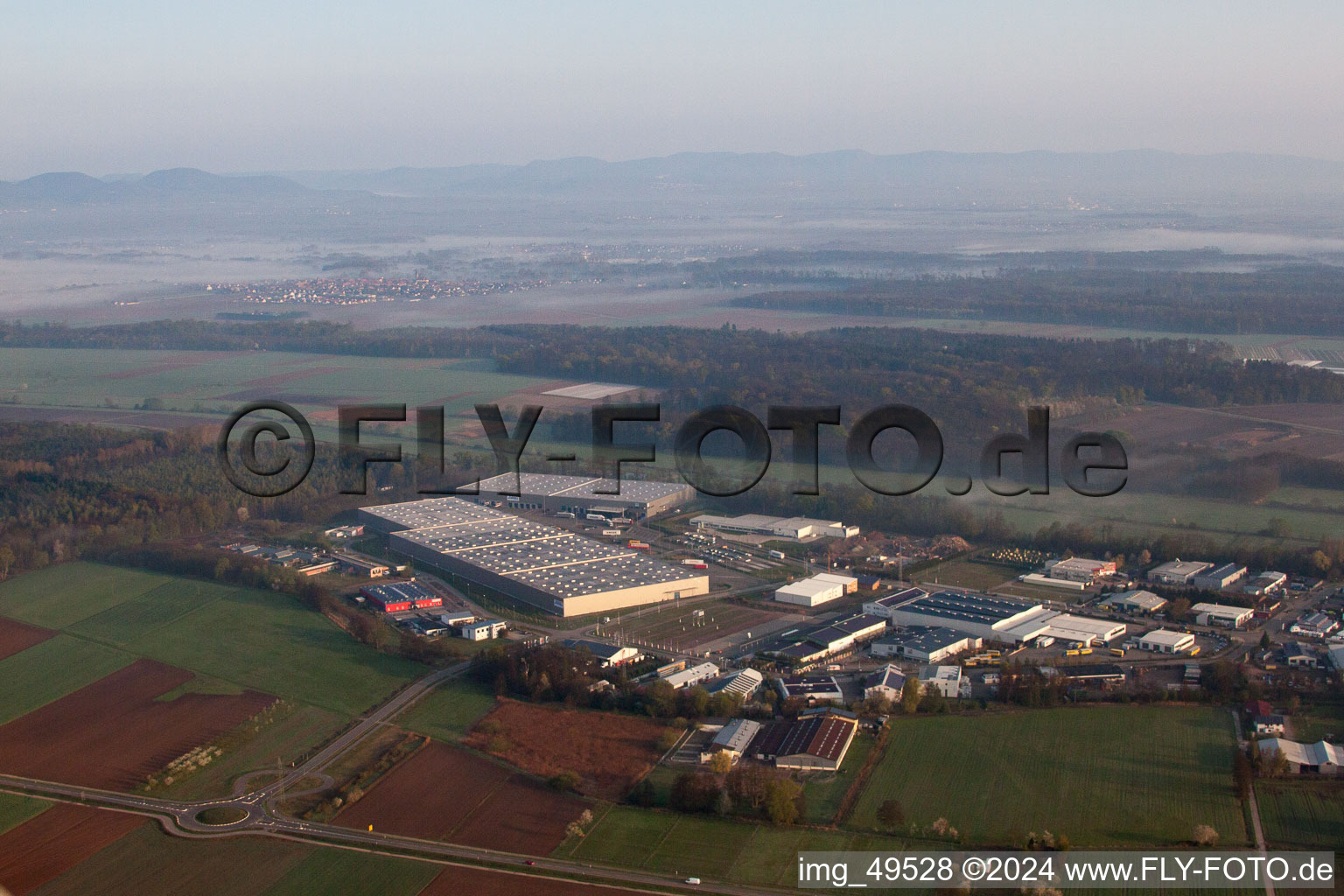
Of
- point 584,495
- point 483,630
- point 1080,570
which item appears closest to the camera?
point 483,630

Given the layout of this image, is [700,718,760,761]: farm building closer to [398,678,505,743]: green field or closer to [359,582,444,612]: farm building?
[398,678,505,743]: green field

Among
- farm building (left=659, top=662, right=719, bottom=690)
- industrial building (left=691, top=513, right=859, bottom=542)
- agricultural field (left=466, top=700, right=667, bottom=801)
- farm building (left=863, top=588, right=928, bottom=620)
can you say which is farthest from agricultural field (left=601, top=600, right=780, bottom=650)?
industrial building (left=691, top=513, right=859, bottom=542)

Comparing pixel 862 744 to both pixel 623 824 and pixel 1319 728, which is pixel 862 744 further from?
pixel 1319 728

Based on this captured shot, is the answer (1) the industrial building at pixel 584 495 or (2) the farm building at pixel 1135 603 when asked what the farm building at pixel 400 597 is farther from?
(2) the farm building at pixel 1135 603

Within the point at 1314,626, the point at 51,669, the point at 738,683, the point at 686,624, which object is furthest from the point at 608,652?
the point at 1314,626

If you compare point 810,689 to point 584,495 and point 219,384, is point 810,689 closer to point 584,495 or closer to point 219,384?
point 584,495

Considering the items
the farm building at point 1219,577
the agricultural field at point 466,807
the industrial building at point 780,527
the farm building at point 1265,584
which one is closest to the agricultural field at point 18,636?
the agricultural field at point 466,807

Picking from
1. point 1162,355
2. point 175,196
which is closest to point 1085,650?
point 1162,355
